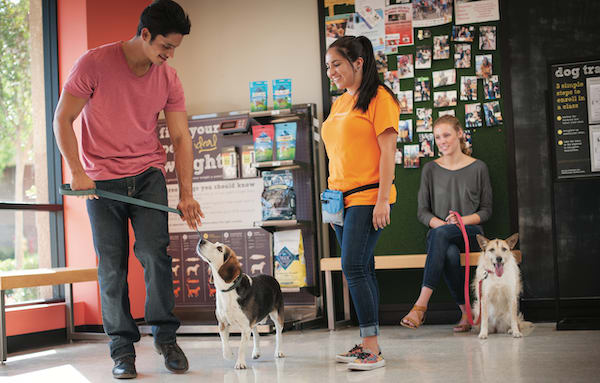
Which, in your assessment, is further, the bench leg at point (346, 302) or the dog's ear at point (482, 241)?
the bench leg at point (346, 302)

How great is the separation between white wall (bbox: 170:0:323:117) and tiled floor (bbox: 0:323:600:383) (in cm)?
214

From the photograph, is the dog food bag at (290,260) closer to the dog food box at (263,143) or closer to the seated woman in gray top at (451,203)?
the dog food box at (263,143)

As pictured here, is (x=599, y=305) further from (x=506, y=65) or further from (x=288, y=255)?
(x=288, y=255)

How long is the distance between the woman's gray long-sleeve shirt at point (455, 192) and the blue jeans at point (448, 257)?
189mm

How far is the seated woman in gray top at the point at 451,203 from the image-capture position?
3.77 m

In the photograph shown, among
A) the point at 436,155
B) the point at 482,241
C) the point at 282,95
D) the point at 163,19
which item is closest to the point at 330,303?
the point at 482,241

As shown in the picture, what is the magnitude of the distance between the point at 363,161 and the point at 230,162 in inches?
90.2

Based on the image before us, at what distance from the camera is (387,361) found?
2.81 meters

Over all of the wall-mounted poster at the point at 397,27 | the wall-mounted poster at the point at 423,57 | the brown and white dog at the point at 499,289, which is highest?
the wall-mounted poster at the point at 397,27

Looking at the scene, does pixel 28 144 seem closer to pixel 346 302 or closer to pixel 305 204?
pixel 305 204

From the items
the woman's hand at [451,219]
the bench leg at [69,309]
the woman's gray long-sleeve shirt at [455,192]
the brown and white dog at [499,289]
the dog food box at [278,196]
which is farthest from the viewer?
the dog food box at [278,196]

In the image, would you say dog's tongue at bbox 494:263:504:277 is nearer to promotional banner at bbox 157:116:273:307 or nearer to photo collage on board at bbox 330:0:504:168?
photo collage on board at bbox 330:0:504:168

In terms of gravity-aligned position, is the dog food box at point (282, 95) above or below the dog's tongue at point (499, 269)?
above

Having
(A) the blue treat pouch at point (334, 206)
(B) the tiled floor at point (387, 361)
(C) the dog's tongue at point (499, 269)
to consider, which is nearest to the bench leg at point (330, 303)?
(B) the tiled floor at point (387, 361)
